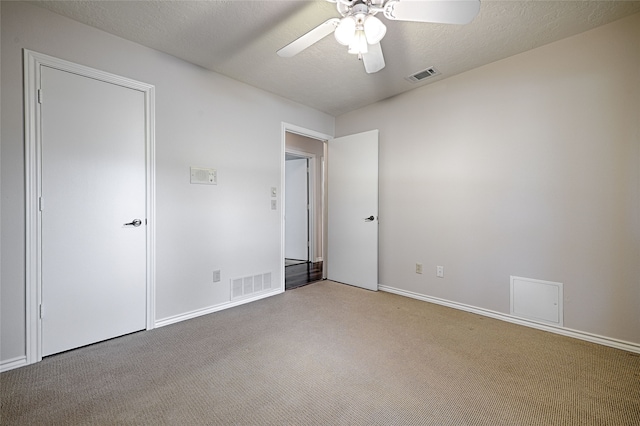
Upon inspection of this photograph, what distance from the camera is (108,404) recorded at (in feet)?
5.09

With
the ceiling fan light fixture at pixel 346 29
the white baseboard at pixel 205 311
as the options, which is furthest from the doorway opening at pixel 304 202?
the ceiling fan light fixture at pixel 346 29

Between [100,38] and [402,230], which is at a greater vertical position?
[100,38]

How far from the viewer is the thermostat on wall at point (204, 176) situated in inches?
110

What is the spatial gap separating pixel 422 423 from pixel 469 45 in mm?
2832

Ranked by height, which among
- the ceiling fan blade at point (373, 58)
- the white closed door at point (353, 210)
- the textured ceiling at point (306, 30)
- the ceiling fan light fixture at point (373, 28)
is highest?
the textured ceiling at point (306, 30)

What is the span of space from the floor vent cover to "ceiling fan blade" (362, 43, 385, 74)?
2.49 metres

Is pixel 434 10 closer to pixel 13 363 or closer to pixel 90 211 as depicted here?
pixel 90 211

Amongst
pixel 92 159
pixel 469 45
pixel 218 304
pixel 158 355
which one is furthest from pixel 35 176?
pixel 469 45

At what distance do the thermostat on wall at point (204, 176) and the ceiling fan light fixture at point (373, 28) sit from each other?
2.02m

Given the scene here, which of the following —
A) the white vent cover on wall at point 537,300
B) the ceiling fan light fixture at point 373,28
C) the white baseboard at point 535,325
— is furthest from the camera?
the white vent cover on wall at point 537,300

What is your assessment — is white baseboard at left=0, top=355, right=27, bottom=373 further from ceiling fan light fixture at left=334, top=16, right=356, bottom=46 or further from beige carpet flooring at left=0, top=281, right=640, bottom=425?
ceiling fan light fixture at left=334, top=16, right=356, bottom=46

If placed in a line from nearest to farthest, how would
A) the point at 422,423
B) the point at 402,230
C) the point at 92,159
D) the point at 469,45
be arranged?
the point at 422,423 < the point at 92,159 < the point at 469,45 < the point at 402,230

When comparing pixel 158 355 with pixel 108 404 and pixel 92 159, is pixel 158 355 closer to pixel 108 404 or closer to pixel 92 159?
pixel 108 404

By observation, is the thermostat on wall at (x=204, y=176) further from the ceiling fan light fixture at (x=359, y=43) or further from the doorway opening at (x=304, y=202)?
the doorway opening at (x=304, y=202)
